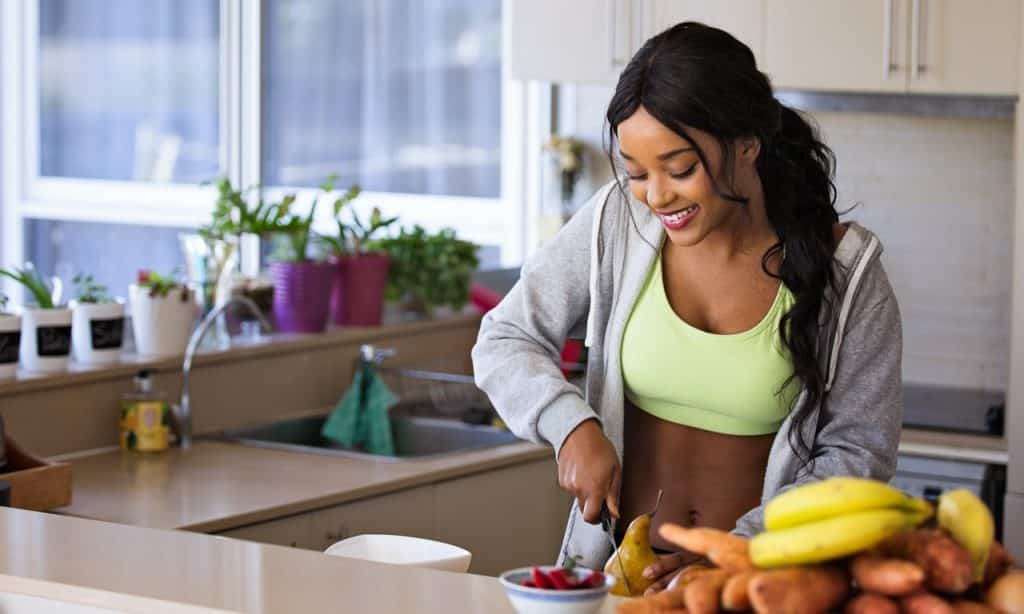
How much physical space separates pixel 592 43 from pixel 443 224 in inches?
37.0

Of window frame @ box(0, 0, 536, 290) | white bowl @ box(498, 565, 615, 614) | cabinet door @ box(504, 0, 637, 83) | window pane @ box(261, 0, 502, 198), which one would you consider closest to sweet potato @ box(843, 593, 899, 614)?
white bowl @ box(498, 565, 615, 614)

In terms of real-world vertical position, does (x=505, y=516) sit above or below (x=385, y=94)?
below

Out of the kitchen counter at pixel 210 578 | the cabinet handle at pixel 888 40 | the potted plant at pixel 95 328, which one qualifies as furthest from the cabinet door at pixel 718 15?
the kitchen counter at pixel 210 578

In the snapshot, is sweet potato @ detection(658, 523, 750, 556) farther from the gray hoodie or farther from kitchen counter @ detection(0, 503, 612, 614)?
the gray hoodie

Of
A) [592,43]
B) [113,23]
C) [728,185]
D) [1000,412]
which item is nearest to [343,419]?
[592,43]

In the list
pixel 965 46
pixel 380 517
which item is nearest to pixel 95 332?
pixel 380 517

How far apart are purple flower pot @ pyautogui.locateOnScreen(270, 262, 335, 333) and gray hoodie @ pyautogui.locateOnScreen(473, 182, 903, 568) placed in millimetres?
1610

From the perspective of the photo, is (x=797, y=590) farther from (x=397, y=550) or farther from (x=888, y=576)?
(x=397, y=550)

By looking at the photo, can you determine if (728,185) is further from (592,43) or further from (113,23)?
(113,23)

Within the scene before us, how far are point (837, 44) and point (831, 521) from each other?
277cm

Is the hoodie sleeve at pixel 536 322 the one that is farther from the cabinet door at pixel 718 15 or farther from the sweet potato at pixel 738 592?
the cabinet door at pixel 718 15

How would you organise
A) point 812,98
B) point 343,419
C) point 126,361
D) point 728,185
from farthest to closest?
point 812,98, point 343,419, point 126,361, point 728,185

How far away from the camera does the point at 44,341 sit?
127 inches

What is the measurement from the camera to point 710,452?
217 centimetres
